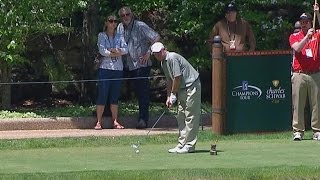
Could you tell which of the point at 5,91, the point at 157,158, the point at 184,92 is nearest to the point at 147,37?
the point at 5,91

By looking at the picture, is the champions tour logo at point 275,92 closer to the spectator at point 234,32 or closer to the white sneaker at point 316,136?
the spectator at point 234,32

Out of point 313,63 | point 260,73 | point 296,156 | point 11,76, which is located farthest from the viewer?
point 11,76

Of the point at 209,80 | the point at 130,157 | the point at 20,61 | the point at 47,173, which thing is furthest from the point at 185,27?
the point at 47,173

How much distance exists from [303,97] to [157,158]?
3.31m

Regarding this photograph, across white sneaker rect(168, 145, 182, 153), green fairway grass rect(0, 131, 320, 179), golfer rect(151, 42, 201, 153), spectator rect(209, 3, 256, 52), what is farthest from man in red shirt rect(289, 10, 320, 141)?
white sneaker rect(168, 145, 182, 153)

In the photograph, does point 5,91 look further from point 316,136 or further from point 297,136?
point 316,136

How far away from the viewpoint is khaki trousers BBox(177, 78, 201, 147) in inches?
538

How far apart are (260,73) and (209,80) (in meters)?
4.10

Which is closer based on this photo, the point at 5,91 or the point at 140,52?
the point at 140,52

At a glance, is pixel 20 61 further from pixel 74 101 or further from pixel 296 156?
pixel 296 156

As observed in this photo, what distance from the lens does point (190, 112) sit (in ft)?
44.8

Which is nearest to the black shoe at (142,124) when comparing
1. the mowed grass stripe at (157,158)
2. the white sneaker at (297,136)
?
the mowed grass stripe at (157,158)

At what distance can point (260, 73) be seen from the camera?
16484 mm

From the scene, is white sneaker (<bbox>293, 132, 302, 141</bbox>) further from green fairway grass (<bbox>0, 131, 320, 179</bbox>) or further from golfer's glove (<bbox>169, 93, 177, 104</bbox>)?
golfer's glove (<bbox>169, 93, 177, 104</bbox>)
